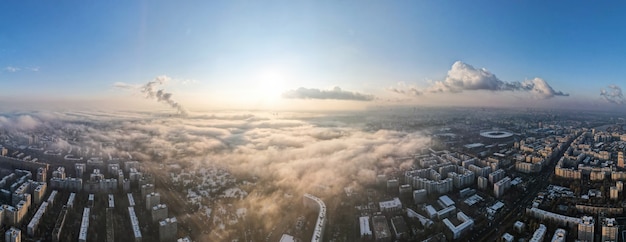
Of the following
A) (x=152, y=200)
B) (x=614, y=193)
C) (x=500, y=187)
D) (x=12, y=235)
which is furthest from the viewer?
(x=500, y=187)

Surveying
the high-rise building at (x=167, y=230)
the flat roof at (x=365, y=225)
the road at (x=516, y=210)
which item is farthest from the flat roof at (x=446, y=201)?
the high-rise building at (x=167, y=230)

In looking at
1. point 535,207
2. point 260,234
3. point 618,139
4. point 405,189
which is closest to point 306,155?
point 405,189

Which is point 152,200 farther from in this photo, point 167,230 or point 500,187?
point 500,187

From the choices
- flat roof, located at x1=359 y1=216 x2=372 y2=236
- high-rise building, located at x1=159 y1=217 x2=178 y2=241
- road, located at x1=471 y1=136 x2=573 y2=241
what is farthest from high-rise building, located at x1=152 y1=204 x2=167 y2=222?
road, located at x1=471 y1=136 x2=573 y2=241

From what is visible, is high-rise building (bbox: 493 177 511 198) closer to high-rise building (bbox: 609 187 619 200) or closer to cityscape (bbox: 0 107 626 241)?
cityscape (bbox: 0 107 626 241)

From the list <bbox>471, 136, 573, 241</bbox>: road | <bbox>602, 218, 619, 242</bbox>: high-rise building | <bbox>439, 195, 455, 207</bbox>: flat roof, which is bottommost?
<bbox>471, 136, 573, 241</bbox>: road

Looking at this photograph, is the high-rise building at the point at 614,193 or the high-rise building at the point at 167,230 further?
the high-rise building at the point at 614,193

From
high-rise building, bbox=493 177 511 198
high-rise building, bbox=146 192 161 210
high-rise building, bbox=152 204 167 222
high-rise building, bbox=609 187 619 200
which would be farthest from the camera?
high-rise building, bbox=493 177 511 198

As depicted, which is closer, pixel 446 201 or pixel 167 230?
pixel 167 230

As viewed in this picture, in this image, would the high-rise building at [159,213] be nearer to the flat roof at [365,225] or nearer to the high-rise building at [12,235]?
the high-rise building at [12,235]

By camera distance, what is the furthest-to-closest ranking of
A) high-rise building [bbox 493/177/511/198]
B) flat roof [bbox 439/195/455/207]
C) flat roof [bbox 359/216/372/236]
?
high-rise building [bbox 493/177/511/198] < flat roof [bbox 439/195/455/207] < flat roof [bbox 359/216/372/236]

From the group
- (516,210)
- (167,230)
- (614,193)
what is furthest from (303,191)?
(614,193)
